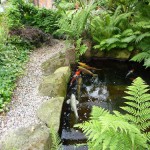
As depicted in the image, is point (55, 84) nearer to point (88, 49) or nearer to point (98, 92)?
point (98, 92)

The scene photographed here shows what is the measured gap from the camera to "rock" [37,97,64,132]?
403 centimetres

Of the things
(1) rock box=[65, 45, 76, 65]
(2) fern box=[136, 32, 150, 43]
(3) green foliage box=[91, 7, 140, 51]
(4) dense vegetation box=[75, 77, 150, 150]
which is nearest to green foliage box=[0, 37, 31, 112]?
(1) rock box=[65, 45, 76, 65]

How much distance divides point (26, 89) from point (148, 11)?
386cm

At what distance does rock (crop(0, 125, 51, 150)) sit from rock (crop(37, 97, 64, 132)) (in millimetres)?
162

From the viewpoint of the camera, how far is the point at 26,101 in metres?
4.69

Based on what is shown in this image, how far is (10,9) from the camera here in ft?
26.3

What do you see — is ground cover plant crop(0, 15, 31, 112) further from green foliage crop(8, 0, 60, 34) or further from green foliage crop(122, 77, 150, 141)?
green foliage crop(122, 77, 150, 141)

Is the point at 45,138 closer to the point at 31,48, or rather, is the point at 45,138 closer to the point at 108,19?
the point at 31,48

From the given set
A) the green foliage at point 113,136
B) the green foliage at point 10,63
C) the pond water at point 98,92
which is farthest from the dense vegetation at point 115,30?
the green foliage at point 113,136

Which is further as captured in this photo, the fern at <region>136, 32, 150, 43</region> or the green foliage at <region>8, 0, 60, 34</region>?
the green foliage at <region>8, 0, 60, 34</region>

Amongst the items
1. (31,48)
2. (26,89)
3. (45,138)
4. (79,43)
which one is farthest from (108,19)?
(45,138)

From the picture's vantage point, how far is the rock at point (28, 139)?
350cm

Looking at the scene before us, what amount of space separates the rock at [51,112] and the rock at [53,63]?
1.40 meters

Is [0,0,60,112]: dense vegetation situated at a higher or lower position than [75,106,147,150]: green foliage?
higher
